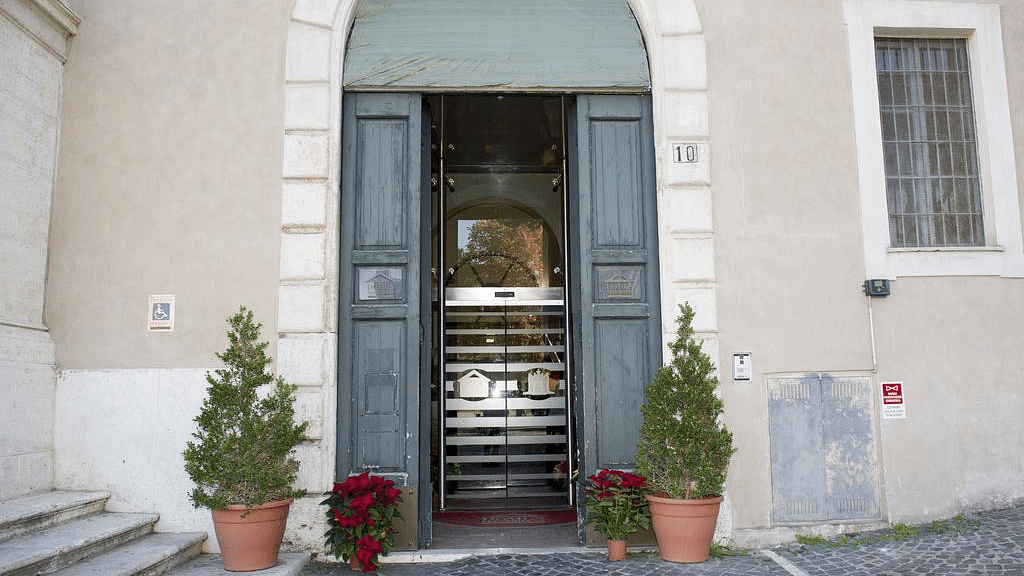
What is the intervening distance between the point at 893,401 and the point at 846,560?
138 centimetres

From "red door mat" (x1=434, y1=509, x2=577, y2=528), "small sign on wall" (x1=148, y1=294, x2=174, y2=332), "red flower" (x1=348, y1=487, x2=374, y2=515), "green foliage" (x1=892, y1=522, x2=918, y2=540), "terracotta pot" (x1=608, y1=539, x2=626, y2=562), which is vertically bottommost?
"red door mat" (x1=434, y1=509, x2=577, y2=528)

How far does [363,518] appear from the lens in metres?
5.29

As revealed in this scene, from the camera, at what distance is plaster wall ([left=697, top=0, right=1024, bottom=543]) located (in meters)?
6.05

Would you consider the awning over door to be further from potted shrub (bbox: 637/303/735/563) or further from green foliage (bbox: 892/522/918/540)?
green foliage (bbox: 892/522/918/540)

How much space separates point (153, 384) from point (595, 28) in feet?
14.9

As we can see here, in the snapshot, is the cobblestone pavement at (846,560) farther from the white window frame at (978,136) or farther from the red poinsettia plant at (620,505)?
the white window frame at (978,136)

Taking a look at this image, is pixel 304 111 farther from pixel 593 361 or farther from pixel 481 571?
pixel 481 571

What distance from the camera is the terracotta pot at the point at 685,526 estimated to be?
539 centimetres

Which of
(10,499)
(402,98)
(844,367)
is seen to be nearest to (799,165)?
(844,367)

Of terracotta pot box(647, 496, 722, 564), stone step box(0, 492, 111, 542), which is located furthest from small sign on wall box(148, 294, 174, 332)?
A: terracotta pot box(647, 496, 722, 564)

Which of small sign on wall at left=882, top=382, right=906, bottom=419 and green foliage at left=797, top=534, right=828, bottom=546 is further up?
small sign on wall at left=882, top=382, right=906, bottom=419

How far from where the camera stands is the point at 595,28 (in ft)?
21.6

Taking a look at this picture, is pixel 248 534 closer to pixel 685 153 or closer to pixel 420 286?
pixel 420 286

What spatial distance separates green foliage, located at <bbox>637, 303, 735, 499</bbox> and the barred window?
2324mm
